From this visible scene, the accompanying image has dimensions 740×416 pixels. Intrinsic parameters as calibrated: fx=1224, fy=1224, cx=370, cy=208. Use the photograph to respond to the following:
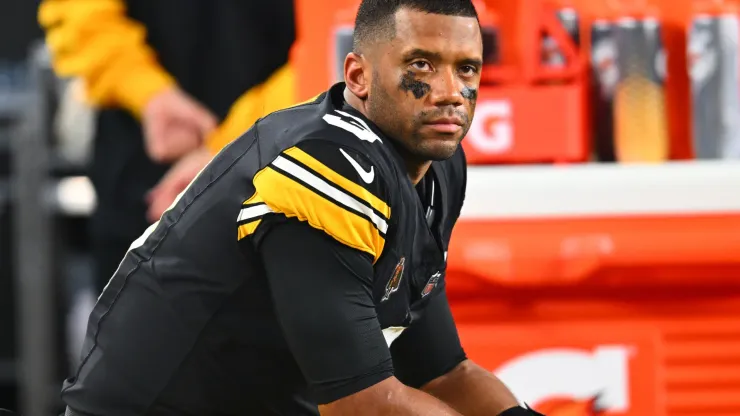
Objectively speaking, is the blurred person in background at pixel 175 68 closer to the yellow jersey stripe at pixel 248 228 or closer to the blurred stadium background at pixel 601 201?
the blurred stadium background at pixel 601 201

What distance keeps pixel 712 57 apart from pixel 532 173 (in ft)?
1.63

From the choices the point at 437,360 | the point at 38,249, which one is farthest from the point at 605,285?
the point at 38,249

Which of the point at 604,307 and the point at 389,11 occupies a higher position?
the point at 389,11

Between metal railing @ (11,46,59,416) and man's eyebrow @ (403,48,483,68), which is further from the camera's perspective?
metal railing @ (11,46,59,416)

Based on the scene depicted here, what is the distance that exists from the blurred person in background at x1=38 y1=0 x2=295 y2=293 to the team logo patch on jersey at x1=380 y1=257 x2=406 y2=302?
130 centimetres

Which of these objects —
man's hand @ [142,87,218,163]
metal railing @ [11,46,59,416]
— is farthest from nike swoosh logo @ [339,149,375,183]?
metal railing @ [11,46,59,416]

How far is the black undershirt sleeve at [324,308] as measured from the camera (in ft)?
4.68

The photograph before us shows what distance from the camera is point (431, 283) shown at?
5.70 feet

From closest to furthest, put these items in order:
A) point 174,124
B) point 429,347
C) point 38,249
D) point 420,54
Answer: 1. point 420,54
2. point 429,347
3. point 174,124
4. point 38,249

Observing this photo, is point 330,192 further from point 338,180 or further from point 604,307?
point 604,307

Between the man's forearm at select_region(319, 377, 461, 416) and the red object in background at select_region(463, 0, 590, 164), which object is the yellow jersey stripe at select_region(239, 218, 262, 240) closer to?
the man's forearm at select_region(319, 377, 461, 416)

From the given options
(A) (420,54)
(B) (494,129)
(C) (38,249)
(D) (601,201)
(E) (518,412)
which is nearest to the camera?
(A) (420,54)

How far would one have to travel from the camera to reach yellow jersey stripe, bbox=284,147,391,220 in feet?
4.75

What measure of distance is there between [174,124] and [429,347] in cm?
131
